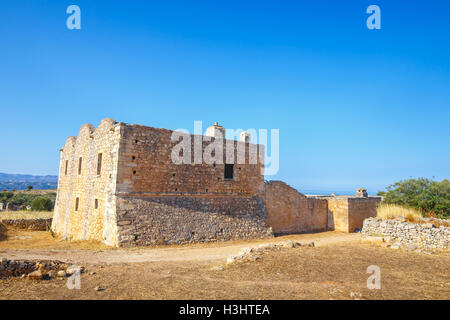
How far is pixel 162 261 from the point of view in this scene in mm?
9555

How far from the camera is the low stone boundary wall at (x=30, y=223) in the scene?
18.7 metres

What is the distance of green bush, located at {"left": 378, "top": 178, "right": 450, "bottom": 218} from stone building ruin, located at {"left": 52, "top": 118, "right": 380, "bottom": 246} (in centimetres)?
581

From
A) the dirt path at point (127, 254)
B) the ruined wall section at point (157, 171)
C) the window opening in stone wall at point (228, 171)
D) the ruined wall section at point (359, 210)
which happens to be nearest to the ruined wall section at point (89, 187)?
the ruined wall section at point (157, 171)

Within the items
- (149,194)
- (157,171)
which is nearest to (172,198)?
(149,194)

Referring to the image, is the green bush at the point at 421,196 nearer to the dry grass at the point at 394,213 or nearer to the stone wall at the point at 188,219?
the dry grass at the point at 394,213

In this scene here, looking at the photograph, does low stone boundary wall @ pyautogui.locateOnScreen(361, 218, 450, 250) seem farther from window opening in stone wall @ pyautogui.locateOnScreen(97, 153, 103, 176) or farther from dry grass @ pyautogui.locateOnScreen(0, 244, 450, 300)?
window opening in stone wall @ pyautogui.locateOnScreen(97, 153, 103, 176)

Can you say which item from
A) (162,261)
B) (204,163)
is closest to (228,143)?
(204,163)

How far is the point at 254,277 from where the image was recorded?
7.12 meters

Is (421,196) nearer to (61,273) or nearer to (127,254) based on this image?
(127,254)

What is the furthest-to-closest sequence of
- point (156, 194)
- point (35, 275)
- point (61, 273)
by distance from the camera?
point (156, 194) < point (61, 273) < point (35, 275)

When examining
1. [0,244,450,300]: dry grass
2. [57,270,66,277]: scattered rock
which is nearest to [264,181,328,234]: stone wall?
[0,244,450,300]: dry grass

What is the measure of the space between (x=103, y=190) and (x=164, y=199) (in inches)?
115

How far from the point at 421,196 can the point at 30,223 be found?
82.4 feet

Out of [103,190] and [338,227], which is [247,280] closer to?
[103,190]
